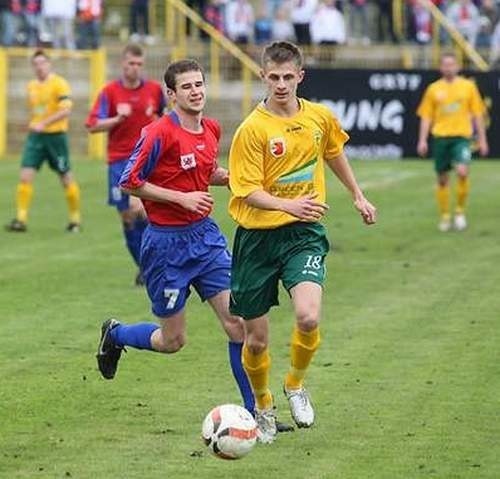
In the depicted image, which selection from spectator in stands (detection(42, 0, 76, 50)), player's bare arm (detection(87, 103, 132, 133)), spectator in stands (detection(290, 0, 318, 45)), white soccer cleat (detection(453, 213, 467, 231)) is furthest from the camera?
spectator in stands (detection(290, 0, 318, 45))

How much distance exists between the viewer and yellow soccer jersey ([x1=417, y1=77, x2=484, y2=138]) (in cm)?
2238

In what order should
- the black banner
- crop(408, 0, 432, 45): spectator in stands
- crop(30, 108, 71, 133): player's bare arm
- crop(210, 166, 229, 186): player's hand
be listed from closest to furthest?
crop(210, 166, 229, 186): player's hand
crop(30, 108, 71, 133): player's bare arm
the black banner
crop(408, 0, 432, 45): spectator in stands

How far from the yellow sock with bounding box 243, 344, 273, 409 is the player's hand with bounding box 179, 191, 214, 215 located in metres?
0.81

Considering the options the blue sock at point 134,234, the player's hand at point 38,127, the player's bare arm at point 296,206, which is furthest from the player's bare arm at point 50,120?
the player's bare arm at point 296,206

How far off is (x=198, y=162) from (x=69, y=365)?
249cm

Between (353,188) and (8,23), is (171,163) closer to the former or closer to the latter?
(353,188)

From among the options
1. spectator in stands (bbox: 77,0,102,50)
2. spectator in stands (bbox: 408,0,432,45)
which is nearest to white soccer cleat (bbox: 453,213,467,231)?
spectator in stands (bbox: 77,0,102,50)

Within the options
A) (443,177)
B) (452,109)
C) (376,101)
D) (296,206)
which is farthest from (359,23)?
(296,206)

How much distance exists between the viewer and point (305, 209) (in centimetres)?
921

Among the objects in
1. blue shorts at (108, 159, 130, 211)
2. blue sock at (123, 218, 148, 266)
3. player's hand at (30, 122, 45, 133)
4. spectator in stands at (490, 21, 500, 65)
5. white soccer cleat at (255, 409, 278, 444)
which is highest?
white soccer cleat at (255, 409, 278, 444)

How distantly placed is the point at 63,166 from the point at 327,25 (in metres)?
16.3

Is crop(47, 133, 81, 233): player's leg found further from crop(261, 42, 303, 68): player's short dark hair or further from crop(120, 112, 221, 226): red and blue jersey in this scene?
crop(261, 42, 303, 68): player's short dark hair

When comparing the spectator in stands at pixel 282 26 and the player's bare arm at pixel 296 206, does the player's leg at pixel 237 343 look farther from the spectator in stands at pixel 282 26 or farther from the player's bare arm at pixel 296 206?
the spectator in stands at pixel 282 26

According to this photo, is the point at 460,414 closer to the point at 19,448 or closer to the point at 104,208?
the point at 19,448
